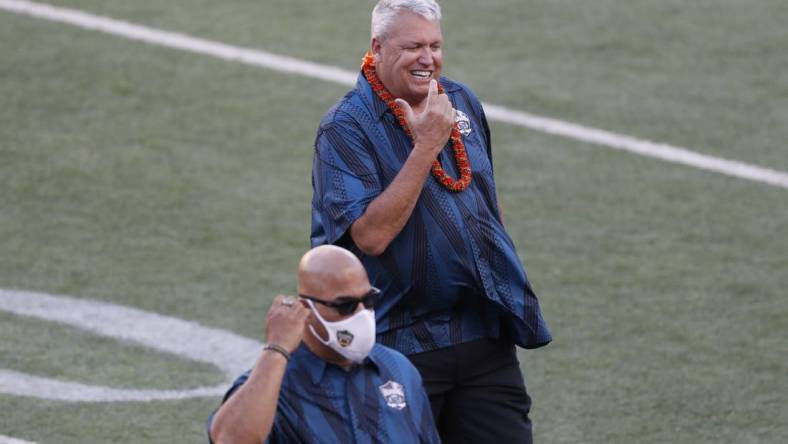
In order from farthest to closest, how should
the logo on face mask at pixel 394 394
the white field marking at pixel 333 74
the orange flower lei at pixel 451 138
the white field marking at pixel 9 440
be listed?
the white field marking at pixel 333 74
the white field marking at pixel 9 440
the orange flower lei at pixel 451 138
the logo on face mask at pixel 394 394

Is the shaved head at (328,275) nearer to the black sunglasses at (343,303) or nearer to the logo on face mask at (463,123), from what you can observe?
the black sunglasses at (343,303)

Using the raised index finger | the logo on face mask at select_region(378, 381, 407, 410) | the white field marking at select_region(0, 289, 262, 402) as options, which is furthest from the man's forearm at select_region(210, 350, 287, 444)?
the white field marking at select_region(0, 289, 262, 402)

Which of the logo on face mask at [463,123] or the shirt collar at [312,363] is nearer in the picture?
the shirt collar at [312,363]

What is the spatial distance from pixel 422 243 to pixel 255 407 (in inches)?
41.4

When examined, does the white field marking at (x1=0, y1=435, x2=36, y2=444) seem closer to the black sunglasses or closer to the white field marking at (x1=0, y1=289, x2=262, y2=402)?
the white field marking at (x1=0, y1=289, x2=262, y2=402)

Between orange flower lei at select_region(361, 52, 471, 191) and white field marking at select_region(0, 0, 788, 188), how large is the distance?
5.29 metres

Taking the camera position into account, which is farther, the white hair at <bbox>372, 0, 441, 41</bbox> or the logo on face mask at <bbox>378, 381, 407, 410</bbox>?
the white hair at <bbox>372, 0, 441, 41</bbox>

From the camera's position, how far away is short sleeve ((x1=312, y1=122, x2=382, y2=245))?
4934mm

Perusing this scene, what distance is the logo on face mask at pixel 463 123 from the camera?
17.2 feet

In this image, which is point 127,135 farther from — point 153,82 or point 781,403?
point 781,403

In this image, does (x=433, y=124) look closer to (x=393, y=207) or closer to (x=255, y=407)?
(x=393, y=207)

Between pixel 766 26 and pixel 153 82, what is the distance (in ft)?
14.8

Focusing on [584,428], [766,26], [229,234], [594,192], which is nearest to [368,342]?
[584,428]

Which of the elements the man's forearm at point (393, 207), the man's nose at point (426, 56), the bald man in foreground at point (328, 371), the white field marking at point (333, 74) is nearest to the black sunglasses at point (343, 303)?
the bald man in foreground at point (328, 371)
